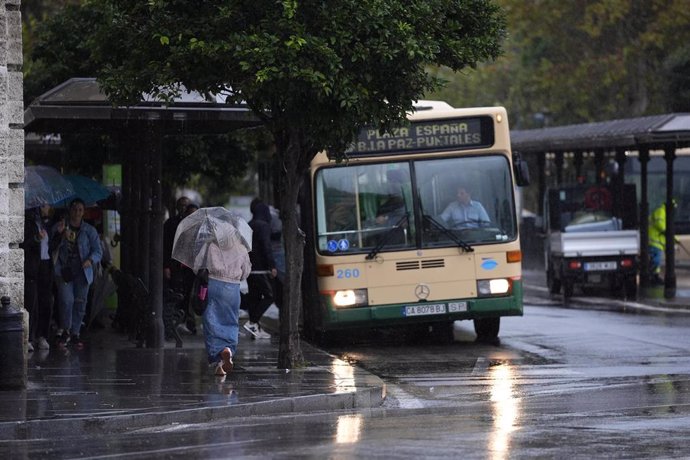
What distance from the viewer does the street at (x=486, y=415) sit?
9.39 m

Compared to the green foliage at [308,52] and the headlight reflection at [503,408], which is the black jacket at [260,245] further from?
the green foliage at [308,52]

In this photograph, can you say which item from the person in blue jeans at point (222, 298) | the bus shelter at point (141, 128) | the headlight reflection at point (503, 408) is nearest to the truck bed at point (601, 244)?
the bus shelter at point (141, 128)

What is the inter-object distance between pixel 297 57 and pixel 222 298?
2639mm

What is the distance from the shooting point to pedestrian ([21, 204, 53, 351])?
1677 cm

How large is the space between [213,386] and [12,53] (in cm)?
350

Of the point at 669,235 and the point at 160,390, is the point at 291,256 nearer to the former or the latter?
the point at 160,390

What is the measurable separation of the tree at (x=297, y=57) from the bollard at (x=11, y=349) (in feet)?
9.00

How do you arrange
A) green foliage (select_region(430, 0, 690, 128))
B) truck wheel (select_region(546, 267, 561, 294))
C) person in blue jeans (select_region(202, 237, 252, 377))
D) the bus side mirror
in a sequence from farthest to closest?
green foliage (select_region(430, 0, 690, 128)) < truck wheel (select_region(546, 267, 561, 294)) < the bus side mirror < person in blue jeans (select_region(202, 237, 252, 377))

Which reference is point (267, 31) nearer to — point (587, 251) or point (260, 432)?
point (260, 432)

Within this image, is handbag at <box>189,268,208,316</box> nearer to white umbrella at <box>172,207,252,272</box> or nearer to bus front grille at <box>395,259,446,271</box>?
white umbrella at <box>172,207,252,272</box>

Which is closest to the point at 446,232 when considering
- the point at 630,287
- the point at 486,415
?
the point at 486,415

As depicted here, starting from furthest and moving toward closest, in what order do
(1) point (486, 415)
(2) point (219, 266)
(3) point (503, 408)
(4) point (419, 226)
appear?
(4) point (419, 226) → (2) point (219, 266) → (3) point (503, 408) → (1) point (486, 415)

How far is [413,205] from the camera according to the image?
18922 millimetres

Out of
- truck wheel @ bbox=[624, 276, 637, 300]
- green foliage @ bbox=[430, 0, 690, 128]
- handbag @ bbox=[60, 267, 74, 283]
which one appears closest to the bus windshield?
handbag @ bbox=[60, 267, 74, 283]
